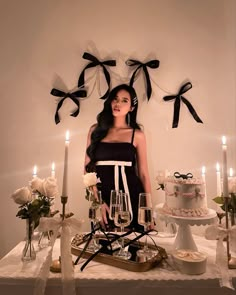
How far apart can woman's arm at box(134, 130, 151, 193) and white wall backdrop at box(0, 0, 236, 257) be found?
0.06 metres

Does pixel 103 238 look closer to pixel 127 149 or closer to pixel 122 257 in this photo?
pixel 122 257

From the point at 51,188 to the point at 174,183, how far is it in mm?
569

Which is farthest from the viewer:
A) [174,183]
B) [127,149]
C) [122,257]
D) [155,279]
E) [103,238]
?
[127,149]

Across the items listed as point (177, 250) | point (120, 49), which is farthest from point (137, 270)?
point (120, 49)

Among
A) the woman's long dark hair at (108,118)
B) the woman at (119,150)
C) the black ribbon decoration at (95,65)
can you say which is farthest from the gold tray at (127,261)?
the black ribbon decoration at (95,65)

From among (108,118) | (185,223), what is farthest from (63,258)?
(108,118)

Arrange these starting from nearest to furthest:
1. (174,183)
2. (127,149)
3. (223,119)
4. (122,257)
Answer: (122,257) → (174,183) → (127,149) → (223,119)

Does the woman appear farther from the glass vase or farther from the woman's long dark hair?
the glass vase

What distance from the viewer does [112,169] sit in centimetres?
164

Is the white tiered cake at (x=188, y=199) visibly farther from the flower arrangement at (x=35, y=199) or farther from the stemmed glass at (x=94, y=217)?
the flower arrangement at (x=35, y=199)

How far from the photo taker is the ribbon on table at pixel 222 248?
96 cm

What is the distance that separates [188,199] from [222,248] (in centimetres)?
24

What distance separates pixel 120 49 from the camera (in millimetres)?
1770

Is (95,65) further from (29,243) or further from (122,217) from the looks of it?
(29,243)
